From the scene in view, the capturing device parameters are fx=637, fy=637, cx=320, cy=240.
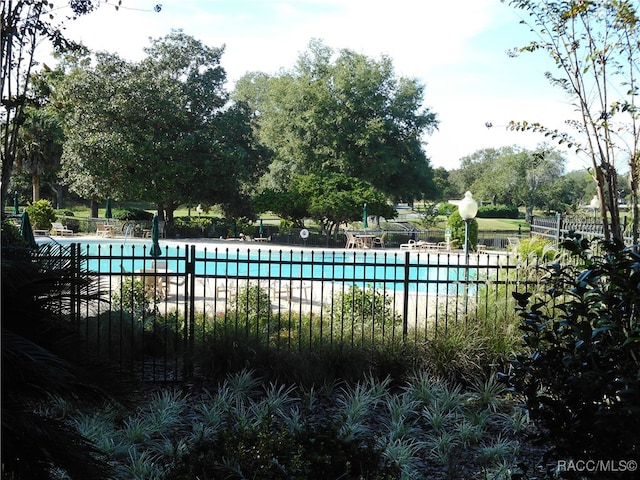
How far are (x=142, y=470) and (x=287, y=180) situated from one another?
3063 centimetres

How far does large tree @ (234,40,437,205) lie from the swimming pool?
10.1m

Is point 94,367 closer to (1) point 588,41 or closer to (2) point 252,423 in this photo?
(2) point 252,423

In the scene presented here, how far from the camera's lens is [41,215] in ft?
85.4

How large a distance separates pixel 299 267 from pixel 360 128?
16.8 m

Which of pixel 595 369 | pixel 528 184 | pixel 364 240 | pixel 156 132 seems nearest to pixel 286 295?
pixel 595 369

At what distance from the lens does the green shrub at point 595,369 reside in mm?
2480

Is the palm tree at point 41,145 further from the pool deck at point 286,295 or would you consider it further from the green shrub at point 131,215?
the pool deck at point 286,295

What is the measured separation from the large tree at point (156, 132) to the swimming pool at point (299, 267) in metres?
3.53

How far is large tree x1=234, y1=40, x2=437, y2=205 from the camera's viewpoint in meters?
31.9

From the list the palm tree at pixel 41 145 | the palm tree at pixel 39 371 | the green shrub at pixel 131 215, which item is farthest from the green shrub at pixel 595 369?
the palm tree at pixel 41 145

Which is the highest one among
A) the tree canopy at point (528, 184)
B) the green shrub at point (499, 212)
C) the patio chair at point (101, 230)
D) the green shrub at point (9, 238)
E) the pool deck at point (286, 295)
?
the tree canopy at point (528, 184)

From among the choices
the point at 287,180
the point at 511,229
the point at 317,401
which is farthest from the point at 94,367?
the point at 511,229

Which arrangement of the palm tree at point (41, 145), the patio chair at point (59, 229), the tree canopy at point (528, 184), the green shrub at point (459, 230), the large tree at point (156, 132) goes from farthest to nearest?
the tree canopy at point (528, 184) < the palm tree at point (41, 145) < the large tree at point (156, 132) < the patio chair at point (59, 229) < the green shrub at point (459, 230)

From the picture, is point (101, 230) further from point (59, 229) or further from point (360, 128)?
point (360, 128)
